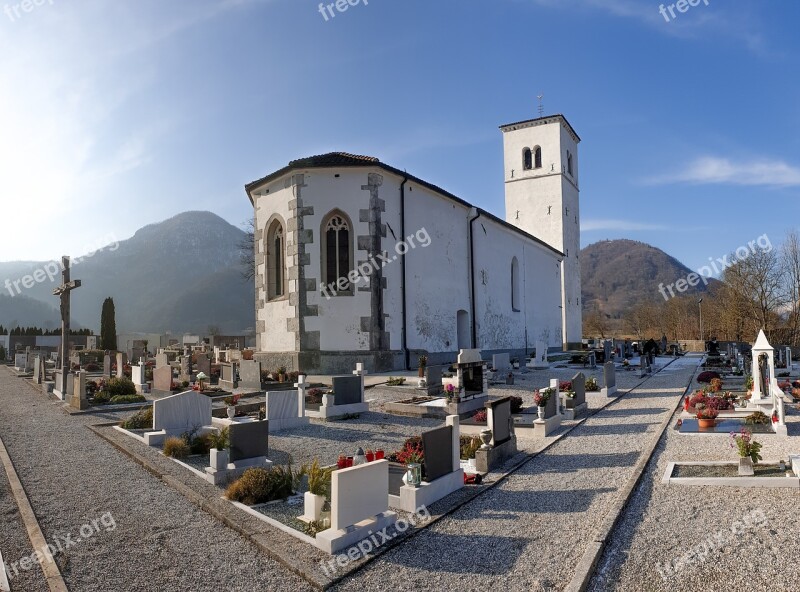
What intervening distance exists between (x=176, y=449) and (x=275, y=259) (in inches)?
593

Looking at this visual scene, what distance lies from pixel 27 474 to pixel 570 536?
6881 millimetres

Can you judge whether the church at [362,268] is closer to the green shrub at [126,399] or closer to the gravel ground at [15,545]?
the green shrub at [126,399]

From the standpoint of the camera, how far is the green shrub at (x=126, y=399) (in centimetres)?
1409

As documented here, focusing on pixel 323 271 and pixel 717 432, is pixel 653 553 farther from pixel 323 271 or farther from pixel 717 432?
pixel 323 271

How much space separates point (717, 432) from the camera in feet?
32.0

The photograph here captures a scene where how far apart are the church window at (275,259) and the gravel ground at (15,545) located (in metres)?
16.2

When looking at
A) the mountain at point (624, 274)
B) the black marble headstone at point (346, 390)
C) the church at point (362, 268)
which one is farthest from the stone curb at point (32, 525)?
the mountain at point (624, 274)

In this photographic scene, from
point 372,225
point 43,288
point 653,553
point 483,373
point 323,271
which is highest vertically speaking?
point 43,288

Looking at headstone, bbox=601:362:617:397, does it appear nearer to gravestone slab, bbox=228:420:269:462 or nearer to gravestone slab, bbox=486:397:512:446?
gravestone slab, bbox=486:397:512:446

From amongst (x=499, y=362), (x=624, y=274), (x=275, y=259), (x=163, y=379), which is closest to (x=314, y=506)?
(x=163, y=379)

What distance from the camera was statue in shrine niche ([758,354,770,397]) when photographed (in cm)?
1234

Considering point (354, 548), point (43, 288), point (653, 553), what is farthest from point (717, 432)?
point (43, 288)

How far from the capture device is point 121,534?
17.3ft

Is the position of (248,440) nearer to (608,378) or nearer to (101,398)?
(101,398)
